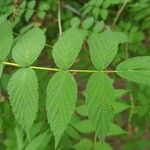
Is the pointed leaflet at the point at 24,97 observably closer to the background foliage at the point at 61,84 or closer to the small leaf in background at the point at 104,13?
the background foliage at the point at 61,84

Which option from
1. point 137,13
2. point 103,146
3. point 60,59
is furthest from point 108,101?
point 137,13

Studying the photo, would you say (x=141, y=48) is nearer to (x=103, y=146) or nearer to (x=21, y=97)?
(x=103, y=146)

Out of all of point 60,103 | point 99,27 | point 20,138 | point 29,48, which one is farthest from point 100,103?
point 99,27

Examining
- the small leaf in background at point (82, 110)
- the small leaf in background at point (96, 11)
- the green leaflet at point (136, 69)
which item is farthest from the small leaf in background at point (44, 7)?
the green leaflet at point (136, 69)

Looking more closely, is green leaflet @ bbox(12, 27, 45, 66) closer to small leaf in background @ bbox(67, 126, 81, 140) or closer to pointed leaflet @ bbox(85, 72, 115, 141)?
pointed leaflet @ bbox(85, 72, 115, 141)

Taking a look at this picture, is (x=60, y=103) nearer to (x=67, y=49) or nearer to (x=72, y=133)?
(x=67, y=49)

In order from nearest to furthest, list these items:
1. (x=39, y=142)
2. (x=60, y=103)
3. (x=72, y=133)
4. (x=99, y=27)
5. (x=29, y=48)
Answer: (x=60, y=103), (x=29, y=48), (x=39, y=142), (x=72, y=133), (x=99, y=27)
